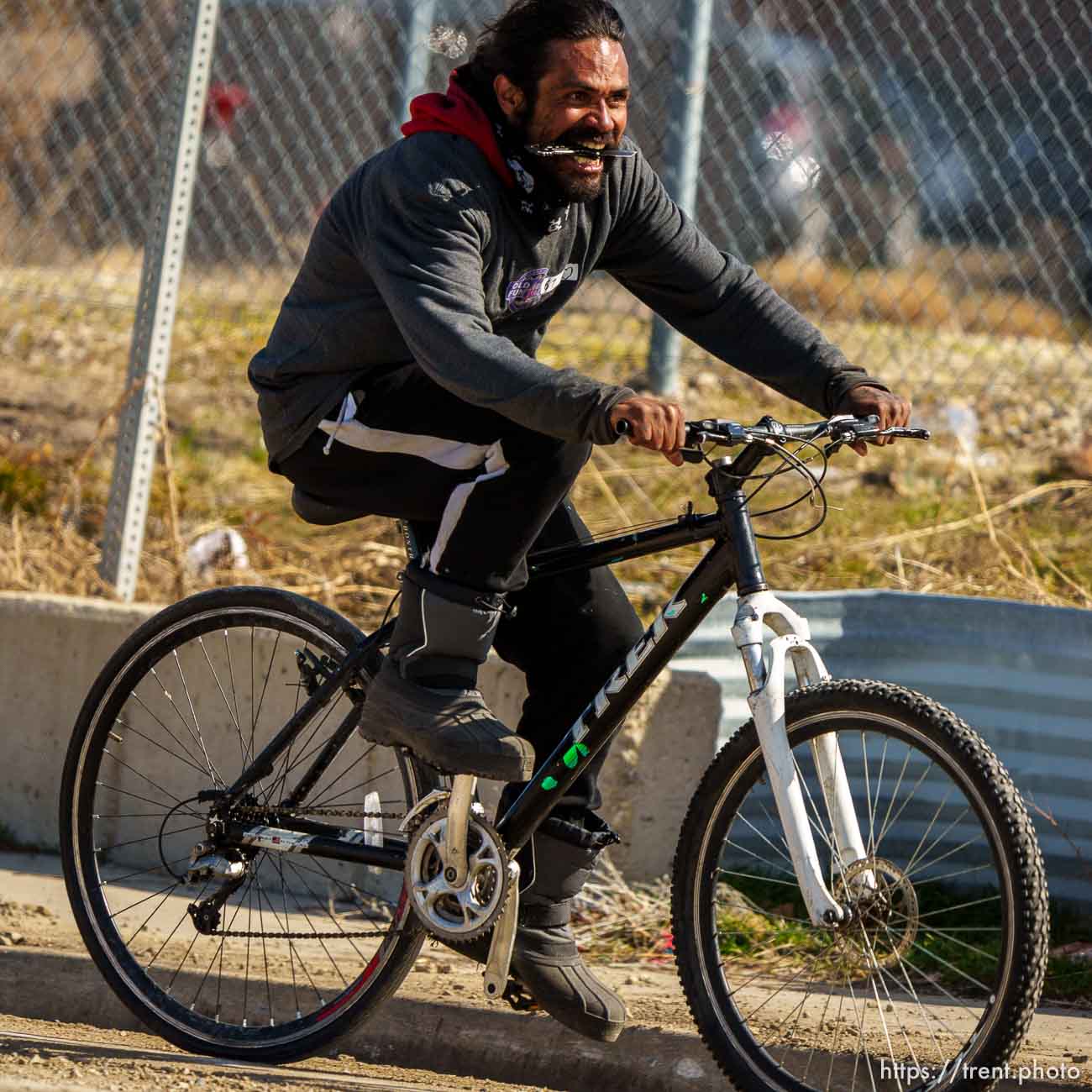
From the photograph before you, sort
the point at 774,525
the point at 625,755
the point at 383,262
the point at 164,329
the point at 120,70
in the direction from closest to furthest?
Result: the point at 383,262
the point at 625,755
the point at 164,329
the point at 774,525
the point at 120,70

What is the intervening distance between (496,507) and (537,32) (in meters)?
0.90

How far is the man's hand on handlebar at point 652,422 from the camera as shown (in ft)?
8.79

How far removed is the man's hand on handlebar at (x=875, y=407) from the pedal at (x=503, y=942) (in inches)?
Result: 42.6

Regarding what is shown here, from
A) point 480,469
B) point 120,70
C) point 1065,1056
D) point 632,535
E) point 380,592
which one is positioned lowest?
point 1065,1056

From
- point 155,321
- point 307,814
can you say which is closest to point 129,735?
point 307,814

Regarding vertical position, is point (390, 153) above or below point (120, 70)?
below

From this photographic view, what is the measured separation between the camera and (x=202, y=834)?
470 cm

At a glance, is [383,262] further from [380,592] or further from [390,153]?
[380,592]

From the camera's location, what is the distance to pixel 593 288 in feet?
19.9

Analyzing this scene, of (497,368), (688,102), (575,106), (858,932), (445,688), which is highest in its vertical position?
(575,106)

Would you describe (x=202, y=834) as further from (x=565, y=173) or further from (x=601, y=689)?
(x=565, y=173)

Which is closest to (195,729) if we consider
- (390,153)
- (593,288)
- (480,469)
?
(480,469)

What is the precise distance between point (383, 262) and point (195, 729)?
1.66 metres

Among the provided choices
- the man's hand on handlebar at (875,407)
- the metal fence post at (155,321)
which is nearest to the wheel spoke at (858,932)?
the man's hand on handlebar at (875,407)
